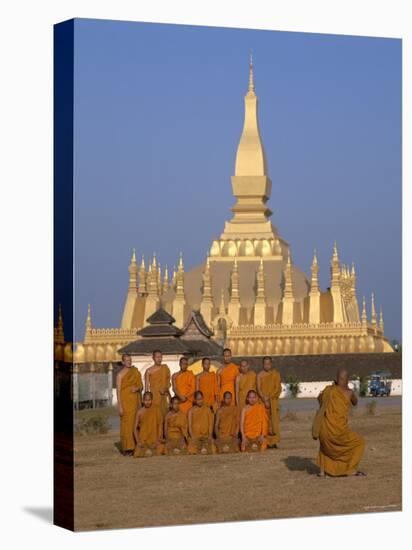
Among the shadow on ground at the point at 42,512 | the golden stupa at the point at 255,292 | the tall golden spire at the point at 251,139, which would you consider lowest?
the shadow on ground at the point at 42,512

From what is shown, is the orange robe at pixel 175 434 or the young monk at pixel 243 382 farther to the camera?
the young monk at pixel 243 382

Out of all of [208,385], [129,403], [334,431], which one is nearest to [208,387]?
[208,385]

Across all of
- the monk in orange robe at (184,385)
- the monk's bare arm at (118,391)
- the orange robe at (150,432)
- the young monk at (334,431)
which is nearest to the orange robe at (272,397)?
the young monk at (334,431)

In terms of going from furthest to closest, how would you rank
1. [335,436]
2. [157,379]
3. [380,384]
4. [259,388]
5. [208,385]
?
[380,384], [335,436], [259,388], [208,385], [157,379]

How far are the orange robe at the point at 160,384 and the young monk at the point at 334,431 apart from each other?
1.50 m

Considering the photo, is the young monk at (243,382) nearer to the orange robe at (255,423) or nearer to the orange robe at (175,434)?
the orange robe at (255,423)

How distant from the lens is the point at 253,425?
19.3 m

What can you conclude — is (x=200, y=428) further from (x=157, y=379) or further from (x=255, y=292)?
(x=255, y=292)

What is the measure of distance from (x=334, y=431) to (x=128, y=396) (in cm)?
203

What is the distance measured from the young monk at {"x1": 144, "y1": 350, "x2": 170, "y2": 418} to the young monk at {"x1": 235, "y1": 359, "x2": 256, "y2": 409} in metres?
0.75

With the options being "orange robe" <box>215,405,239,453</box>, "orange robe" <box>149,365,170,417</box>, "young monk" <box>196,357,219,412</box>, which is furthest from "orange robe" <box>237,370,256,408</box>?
"orange robe" <box>149,365,170,417</box>

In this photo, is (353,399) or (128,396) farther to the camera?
(353,399)

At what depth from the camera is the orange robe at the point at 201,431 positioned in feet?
62.5

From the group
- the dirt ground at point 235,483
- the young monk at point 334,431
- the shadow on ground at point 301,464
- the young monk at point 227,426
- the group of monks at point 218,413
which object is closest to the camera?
the dirt ground at point 235,483
